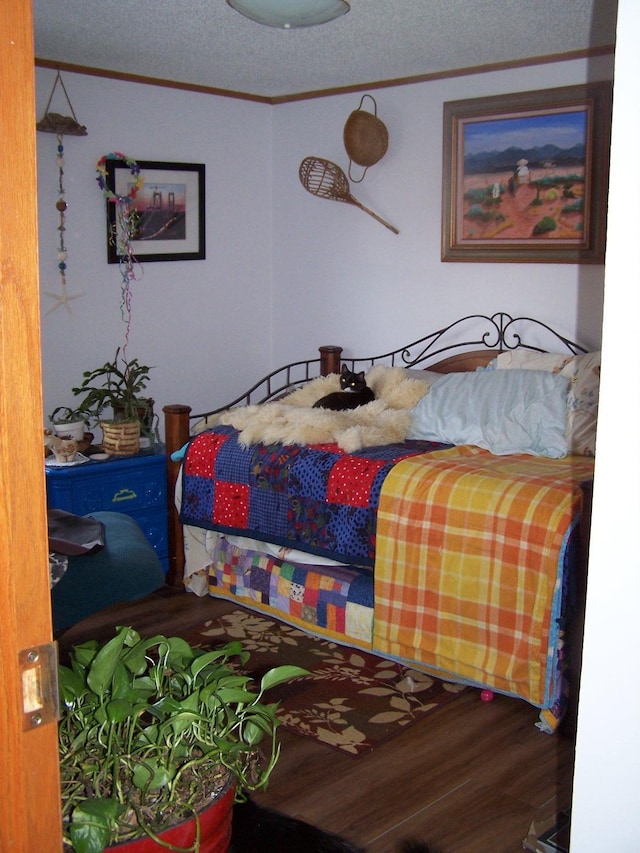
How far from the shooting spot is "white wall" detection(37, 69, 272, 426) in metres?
4.42

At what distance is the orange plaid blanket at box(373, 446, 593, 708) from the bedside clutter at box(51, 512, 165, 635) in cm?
86

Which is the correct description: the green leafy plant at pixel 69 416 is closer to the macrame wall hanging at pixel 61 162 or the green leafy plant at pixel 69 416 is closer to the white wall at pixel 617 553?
the macrame wall hanging at pixel 61 162

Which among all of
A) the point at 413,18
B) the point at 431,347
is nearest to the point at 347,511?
the point at 431,347

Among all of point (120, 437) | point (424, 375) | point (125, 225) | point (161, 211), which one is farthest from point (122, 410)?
point (424, 375)

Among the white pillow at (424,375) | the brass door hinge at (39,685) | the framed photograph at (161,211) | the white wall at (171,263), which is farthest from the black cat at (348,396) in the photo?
the brass door hinge at (39,685)

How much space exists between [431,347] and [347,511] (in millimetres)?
1513

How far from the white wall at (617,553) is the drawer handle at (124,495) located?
3.00 metres

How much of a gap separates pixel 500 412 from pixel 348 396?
30.6 inches

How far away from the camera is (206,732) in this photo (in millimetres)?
1322

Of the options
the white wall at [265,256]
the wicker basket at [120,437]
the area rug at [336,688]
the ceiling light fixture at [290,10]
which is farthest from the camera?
the white wall at [265,256]

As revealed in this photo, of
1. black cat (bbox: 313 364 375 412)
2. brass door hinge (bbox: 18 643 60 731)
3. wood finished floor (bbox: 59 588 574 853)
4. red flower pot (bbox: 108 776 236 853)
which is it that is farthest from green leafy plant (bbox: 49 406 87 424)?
brass door hinge (bbox: 18 643 60 731)

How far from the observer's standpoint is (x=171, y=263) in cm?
489

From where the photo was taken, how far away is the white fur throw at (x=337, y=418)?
3.67 meters

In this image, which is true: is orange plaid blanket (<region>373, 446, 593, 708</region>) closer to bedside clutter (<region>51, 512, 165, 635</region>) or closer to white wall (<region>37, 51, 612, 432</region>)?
bedside clutter (<region>51, 512, 165, 635</region>)
